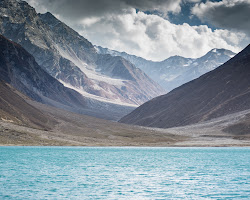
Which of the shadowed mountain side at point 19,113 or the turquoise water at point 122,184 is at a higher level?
the shadowed mountain side at point 19,113

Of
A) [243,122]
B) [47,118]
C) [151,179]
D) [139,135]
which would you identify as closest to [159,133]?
[139,135]

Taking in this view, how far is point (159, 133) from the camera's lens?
186000 millimetres

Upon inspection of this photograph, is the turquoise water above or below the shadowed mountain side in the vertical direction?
below

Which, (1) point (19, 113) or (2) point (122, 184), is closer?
(2) point (122, 184)

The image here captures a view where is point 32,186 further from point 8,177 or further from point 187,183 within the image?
point 187,183

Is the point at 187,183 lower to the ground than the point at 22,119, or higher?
lower

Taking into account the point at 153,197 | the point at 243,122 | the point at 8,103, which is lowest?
the point at 153,197

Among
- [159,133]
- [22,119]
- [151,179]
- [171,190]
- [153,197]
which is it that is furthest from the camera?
[159,133]

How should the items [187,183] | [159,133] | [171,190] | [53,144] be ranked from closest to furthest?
[171,190], [187,183], [53,144], [159,133]

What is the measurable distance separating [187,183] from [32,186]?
19.8 meters

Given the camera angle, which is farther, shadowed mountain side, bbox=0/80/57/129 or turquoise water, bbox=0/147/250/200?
shadowed mountain side, bbox=0/80/57/129

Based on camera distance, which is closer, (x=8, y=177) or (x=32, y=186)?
(x=32, y=186)

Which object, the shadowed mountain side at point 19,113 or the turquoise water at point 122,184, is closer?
the turquoise water at point 122,184

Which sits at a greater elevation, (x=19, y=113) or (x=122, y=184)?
(x=19, y=113)
